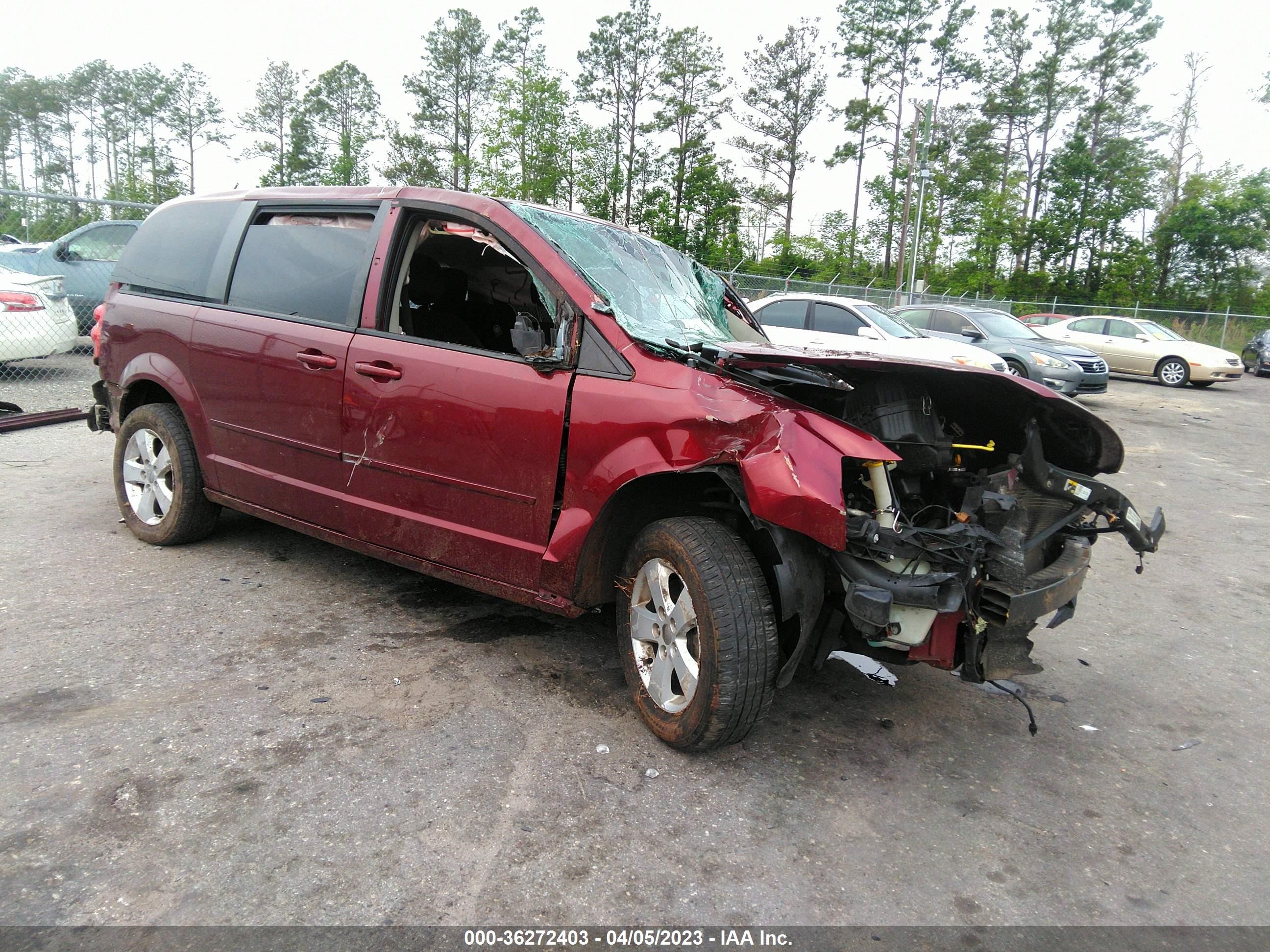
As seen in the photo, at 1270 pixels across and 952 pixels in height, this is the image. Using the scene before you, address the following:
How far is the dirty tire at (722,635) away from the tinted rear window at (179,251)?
3.04 meters

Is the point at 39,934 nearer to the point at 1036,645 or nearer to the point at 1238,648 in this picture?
the point at 1036,645

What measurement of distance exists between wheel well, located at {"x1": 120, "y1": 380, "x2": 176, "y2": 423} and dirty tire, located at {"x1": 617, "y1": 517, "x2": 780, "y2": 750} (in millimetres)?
3463

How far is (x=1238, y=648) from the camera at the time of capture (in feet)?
14.0

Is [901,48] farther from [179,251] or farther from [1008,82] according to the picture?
[179,251]

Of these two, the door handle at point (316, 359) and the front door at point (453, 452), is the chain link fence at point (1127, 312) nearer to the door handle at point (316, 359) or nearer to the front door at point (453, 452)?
the door handle at point (316, 359)

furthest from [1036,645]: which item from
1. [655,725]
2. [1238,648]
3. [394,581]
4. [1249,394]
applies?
[1249,394]

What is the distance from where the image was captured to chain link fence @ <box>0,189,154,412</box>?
30.6 feet

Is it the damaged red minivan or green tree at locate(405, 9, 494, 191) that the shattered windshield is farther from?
green tree at locate(405, 9, 494, 191)

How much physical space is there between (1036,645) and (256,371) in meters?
4.11

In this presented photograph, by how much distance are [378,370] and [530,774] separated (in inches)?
72.9

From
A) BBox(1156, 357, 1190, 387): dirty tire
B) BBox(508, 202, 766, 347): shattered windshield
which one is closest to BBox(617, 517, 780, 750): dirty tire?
BBox(508, 202, 766, 347): shattered windshield

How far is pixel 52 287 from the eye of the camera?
389 inches

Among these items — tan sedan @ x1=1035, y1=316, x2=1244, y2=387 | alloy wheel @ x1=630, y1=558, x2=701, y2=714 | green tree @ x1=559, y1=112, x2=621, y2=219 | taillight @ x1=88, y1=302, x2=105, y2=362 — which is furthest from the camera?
green tree @ x1=559, y1=112, x2=621, y2=219

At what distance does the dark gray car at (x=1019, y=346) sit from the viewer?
14133 mm
